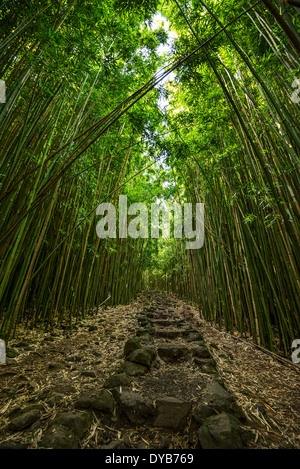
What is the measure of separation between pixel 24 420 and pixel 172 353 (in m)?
1.10

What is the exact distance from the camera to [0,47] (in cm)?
109

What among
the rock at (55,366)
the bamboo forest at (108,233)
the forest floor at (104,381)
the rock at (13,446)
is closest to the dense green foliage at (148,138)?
the bamboo forest at (108,233)

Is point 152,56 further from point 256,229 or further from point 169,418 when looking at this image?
point 169,418

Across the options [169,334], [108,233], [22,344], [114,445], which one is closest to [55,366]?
[22,344]

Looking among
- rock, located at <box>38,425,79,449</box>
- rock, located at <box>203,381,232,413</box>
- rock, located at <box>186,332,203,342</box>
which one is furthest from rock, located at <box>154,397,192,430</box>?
rock, located at <box>186,332,203,342</box>

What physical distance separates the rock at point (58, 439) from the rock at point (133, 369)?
1.88 feet

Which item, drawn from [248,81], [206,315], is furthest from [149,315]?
[248,81]

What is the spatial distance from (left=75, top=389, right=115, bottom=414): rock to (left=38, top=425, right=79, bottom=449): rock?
0.18 meters

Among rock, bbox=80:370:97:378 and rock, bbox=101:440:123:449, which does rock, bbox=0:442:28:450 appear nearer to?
rock, bbox=101:440:123:449

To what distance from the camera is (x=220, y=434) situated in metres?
0.70

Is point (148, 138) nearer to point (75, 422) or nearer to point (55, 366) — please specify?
point (55, 366)

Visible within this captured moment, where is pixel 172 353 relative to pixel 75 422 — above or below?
below

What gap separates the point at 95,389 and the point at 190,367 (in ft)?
2.36

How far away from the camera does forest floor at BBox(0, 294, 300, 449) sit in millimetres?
754
